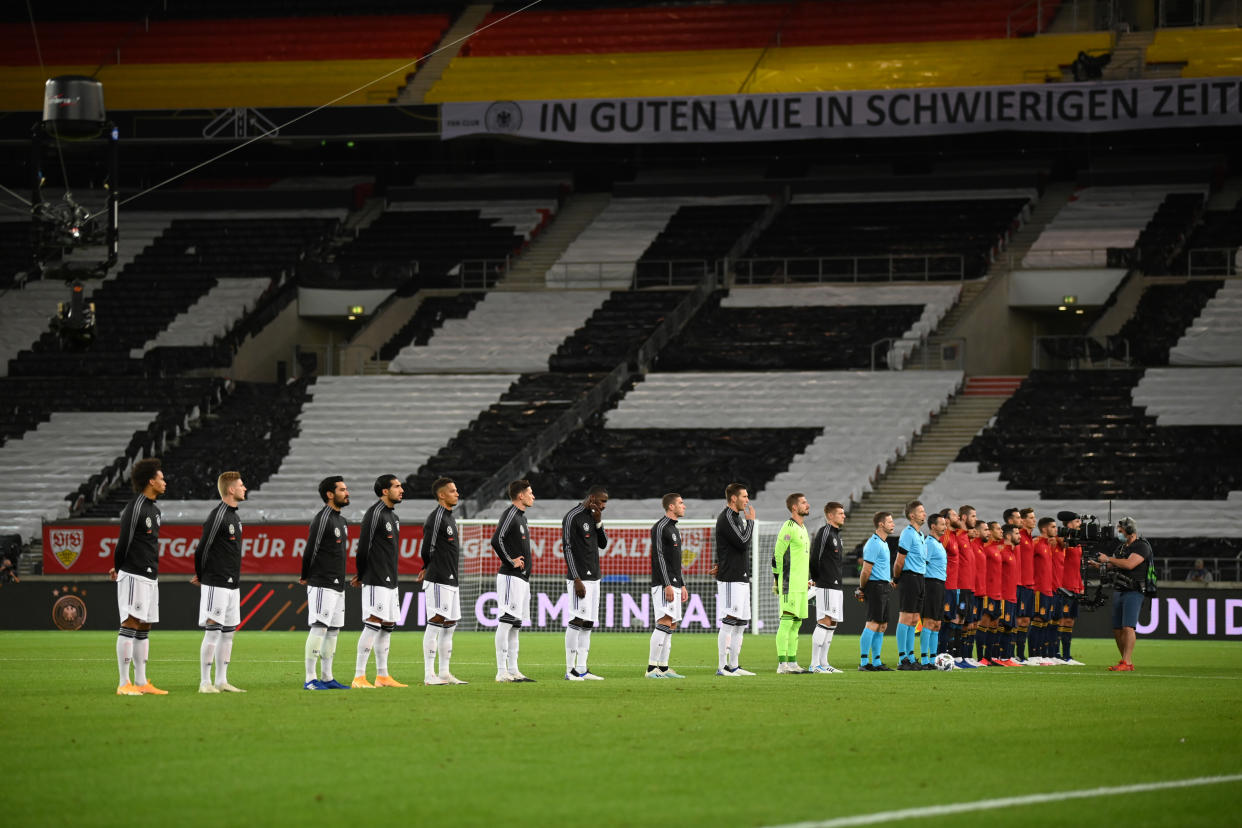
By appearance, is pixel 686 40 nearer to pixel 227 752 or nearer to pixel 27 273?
pixel 27 273

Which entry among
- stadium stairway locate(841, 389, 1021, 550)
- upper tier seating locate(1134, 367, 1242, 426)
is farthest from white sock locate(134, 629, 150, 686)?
upper tier seating locate(1134, 367, 1242, 426)

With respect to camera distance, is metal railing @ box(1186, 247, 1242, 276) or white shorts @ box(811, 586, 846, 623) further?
metal railing @ box(1186, 247, 1242, 276)

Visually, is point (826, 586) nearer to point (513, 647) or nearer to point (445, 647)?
point (513, 647)

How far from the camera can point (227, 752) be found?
36.3 feet

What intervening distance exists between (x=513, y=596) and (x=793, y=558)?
3.56 metres

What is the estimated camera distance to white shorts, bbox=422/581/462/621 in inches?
721

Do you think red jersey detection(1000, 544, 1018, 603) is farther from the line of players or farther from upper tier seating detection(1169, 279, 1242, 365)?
upper tier seating detection(1169, 279, 1242, 365)

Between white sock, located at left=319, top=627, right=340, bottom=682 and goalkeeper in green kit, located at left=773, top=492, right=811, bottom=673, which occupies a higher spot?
goalkeeper in green kit, located at left=773, top=492, right=811, bottom=673

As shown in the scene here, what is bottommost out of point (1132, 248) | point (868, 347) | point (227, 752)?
point (227, 752)

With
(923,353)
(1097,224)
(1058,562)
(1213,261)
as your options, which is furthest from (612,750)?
(1097,224)

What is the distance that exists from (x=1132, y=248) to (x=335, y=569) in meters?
32.2

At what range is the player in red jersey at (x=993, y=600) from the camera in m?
23.1

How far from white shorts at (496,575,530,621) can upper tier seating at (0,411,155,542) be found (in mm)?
23432

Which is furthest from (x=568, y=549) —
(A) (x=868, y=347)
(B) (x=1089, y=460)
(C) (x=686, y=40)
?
(C) (x=686, y=40)
